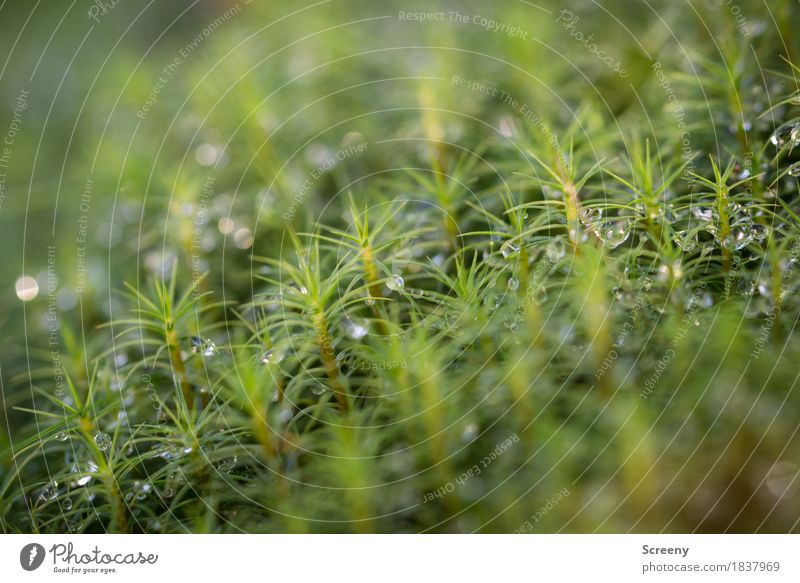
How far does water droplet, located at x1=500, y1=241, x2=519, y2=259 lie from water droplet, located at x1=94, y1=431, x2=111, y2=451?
1.03 ft

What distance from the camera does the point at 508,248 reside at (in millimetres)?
473

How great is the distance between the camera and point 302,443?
448 mm

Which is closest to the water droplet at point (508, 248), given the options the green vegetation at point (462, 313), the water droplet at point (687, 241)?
the green vegetation at point (462, 313)

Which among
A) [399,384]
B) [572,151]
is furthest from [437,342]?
[572,151]

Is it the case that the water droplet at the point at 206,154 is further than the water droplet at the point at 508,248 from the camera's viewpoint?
Yes

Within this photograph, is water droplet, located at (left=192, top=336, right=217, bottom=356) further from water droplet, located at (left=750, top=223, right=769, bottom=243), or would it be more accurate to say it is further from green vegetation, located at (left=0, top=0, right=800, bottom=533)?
water droplet, located at (left=750, top=223, right=769, bottom=243)

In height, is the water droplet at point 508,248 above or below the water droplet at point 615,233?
below

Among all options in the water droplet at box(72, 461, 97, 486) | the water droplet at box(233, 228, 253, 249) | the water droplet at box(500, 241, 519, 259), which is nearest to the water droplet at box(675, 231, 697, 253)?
the water droplet at box(500, 241, 519, 259)

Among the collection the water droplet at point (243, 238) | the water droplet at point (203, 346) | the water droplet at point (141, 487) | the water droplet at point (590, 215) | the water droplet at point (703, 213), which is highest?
the water droplet at point (703, 213)
